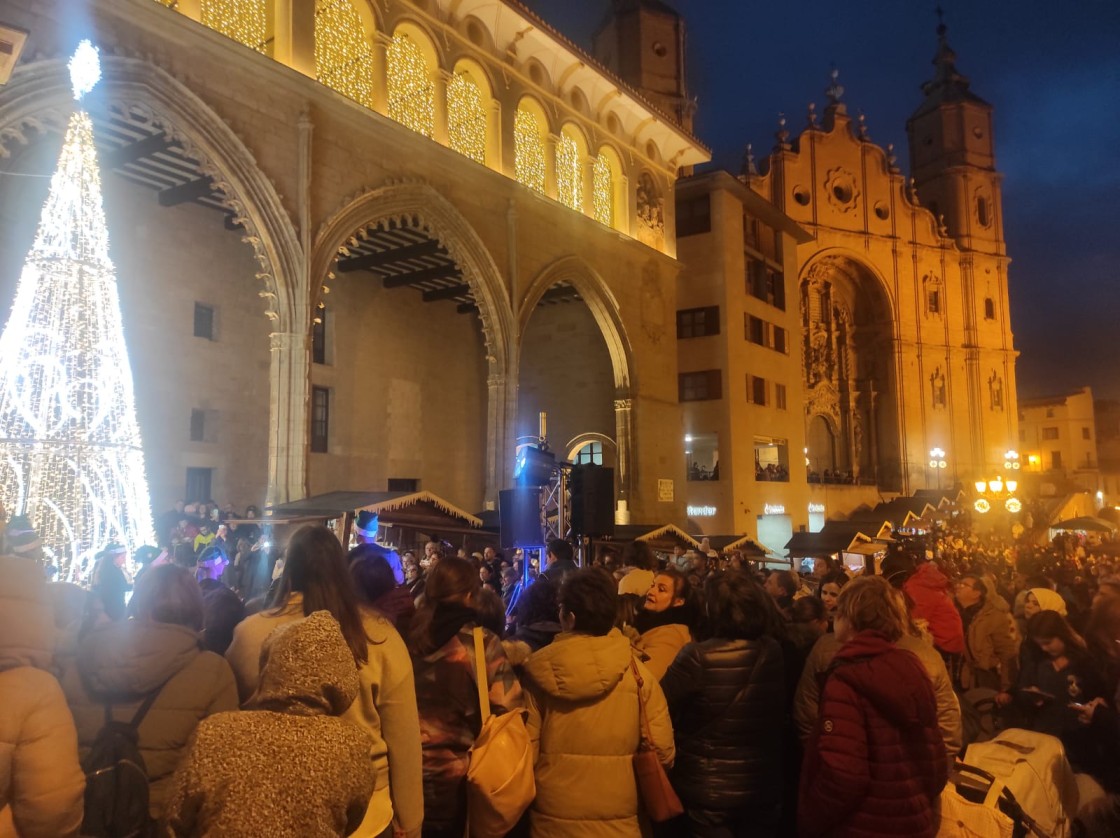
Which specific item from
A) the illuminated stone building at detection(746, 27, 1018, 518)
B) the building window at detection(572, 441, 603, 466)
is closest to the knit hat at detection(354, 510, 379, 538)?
the building window at detection(572, 441, 603, 466)

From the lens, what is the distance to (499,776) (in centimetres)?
289

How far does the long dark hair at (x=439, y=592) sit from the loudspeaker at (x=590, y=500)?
8.29 metres

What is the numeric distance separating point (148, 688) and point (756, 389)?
2574 centimetres

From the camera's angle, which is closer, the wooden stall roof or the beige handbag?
the beige handbag

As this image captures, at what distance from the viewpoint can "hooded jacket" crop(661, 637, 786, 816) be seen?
3418 millimetres

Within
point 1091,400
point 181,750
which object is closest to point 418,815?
point 181,750

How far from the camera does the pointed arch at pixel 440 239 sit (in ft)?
44.0

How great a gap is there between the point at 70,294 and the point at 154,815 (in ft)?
25.7

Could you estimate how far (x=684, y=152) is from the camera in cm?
2345

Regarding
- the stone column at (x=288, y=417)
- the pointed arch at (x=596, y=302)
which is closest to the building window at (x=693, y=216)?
the pointed arch at (x=596, y=302)

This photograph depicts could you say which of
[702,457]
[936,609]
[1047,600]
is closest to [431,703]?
[936,609]

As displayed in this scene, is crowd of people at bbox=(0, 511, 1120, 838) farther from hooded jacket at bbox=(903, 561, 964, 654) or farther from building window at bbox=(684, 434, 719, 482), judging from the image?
building window at bbox=(684, 434, 719, 482)

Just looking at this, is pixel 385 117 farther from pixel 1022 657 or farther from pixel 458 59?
pixel 1022 657

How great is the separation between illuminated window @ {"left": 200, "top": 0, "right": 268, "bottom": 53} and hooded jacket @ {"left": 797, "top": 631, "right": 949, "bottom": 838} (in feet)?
41.3
